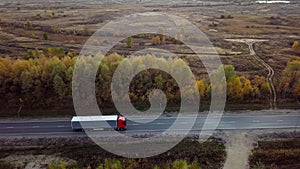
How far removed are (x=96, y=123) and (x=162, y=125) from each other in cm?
698

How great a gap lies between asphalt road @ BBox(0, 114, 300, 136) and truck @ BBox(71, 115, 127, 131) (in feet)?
2.50

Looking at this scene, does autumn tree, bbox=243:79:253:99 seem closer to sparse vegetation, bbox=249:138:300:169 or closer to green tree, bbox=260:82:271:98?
green tree, bbox=260:82:271:98

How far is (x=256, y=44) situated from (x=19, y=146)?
2040 inches

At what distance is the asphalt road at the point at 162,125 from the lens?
105 ft

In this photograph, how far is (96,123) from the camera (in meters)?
31.2

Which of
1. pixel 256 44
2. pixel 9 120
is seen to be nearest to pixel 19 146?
pixel 9 120

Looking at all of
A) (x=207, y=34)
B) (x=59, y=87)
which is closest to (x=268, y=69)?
(x=207, y=34)

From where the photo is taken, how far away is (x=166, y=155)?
1118 inches

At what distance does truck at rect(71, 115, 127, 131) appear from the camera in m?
31.1

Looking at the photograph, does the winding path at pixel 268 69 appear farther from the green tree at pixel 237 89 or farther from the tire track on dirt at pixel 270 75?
the green tree at pixel 237 89

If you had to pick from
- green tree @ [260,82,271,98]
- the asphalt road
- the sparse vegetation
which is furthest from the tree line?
the sparse vegetation

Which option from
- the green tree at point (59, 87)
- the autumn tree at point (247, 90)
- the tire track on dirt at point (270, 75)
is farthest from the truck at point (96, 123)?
the tire track on dirt at point (270, 75)

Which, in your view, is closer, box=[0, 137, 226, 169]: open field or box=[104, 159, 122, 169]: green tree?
box=[104, 159, 122, 169]: green tree

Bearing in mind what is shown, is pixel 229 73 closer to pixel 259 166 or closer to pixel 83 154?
pixel 259 166
